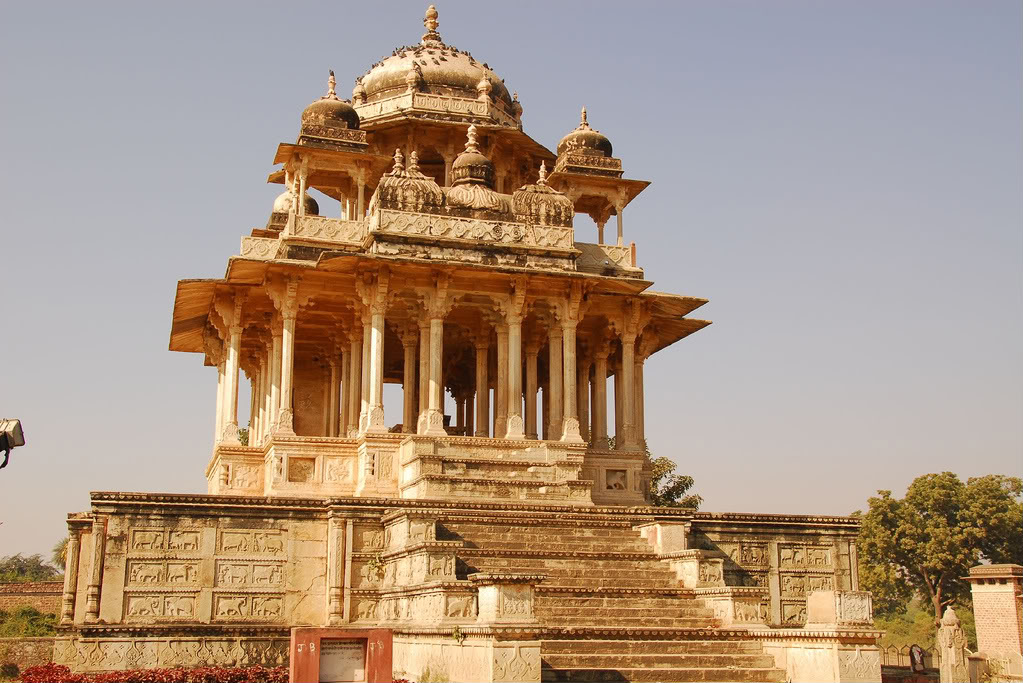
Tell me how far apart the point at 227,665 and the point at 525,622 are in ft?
22.5

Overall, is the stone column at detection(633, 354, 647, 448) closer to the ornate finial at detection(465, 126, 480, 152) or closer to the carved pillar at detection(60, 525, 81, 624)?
the ornate finial at detection(465, 126, 480, 152)

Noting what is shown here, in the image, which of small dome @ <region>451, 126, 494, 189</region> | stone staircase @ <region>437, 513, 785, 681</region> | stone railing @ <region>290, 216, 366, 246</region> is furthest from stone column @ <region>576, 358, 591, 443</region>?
stone staircase @ <region>437, 513, 785, 681</region>

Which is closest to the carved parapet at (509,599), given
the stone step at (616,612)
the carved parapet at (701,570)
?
the stone step at (616,612)

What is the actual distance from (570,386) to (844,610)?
11971mm

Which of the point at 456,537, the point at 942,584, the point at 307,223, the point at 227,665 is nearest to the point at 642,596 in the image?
the point at 456,537

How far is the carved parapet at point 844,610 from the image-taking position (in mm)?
18000

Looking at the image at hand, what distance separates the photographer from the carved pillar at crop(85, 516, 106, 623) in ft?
68.3

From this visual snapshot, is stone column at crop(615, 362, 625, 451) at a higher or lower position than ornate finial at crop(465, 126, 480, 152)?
lower

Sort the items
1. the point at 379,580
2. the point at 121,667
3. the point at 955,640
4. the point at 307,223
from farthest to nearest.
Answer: the point at 307,223, the point at 955,640, the point at 379,580, the point at 121,667

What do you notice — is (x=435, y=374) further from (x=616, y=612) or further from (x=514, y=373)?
(x=616, y=612)

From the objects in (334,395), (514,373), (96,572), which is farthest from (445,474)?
(334,395)

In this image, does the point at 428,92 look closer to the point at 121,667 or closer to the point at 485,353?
the point at 485,353

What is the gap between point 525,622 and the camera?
1678cm

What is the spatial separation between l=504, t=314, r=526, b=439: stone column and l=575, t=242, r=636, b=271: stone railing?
3.60 m
